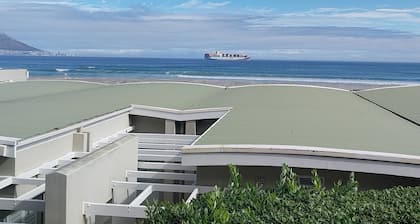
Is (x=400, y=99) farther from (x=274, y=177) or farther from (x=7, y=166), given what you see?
(x=7, y=166)

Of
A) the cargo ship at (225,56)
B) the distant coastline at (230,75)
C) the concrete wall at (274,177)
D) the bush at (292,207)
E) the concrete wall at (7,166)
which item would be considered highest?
the cargo ship at (225,56)

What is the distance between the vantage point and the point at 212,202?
533 cm

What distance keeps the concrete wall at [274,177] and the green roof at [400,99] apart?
476 centimetres

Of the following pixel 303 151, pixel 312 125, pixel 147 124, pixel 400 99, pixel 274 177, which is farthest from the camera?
pixel 400 99

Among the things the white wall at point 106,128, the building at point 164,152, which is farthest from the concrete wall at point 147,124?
the white wall at point 106,128

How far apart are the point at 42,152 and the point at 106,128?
3.64m

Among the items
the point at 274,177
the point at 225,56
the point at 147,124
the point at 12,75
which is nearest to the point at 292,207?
the point at 274,177

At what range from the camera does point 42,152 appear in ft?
31.8

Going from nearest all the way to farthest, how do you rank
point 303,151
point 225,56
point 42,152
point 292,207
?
point 292,207, point 303,151, point 42,152, point 225,56

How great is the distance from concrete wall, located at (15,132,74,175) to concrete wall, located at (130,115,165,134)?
16.6 ft

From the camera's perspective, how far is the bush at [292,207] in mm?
5199

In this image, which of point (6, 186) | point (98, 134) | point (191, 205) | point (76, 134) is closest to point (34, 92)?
point (98, 134)

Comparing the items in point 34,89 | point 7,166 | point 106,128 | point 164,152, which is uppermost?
point 34,89

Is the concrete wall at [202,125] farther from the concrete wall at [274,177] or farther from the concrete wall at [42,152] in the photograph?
the concrete wall at [274,177]
